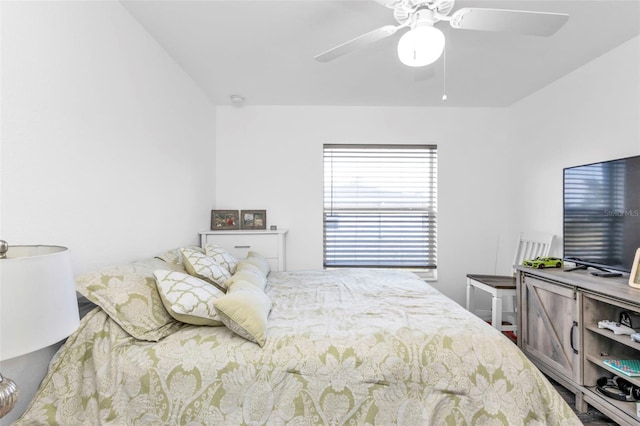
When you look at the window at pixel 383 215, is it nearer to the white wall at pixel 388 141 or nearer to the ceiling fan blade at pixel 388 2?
the white wall at pixel 388 141

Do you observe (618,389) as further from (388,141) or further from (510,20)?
(388,141)

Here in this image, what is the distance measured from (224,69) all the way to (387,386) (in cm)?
260

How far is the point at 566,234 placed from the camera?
8.40 feet

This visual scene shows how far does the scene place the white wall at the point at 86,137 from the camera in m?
1.33

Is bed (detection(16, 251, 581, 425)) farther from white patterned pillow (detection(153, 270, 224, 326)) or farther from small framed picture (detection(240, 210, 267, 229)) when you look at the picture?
small framed picture (detection(240, 210, 267, 229))

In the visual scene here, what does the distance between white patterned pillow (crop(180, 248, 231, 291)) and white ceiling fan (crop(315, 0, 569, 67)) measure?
5.14 ft

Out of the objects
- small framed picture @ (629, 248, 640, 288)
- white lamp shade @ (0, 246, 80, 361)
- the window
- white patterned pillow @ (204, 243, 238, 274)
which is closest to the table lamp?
white lamp shade @ (0, 246, 80, 361)

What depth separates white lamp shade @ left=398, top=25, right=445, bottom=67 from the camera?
4.92 ft

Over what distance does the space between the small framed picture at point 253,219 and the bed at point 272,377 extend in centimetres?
210

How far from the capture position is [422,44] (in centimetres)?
151

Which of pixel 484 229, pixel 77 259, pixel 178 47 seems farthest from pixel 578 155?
pixel 77 259

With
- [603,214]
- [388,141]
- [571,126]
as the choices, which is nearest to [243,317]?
[603,214]

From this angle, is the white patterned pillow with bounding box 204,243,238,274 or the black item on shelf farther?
the white patterned pillow with bounding box 204,243,238,274

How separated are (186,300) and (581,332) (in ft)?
7.44
